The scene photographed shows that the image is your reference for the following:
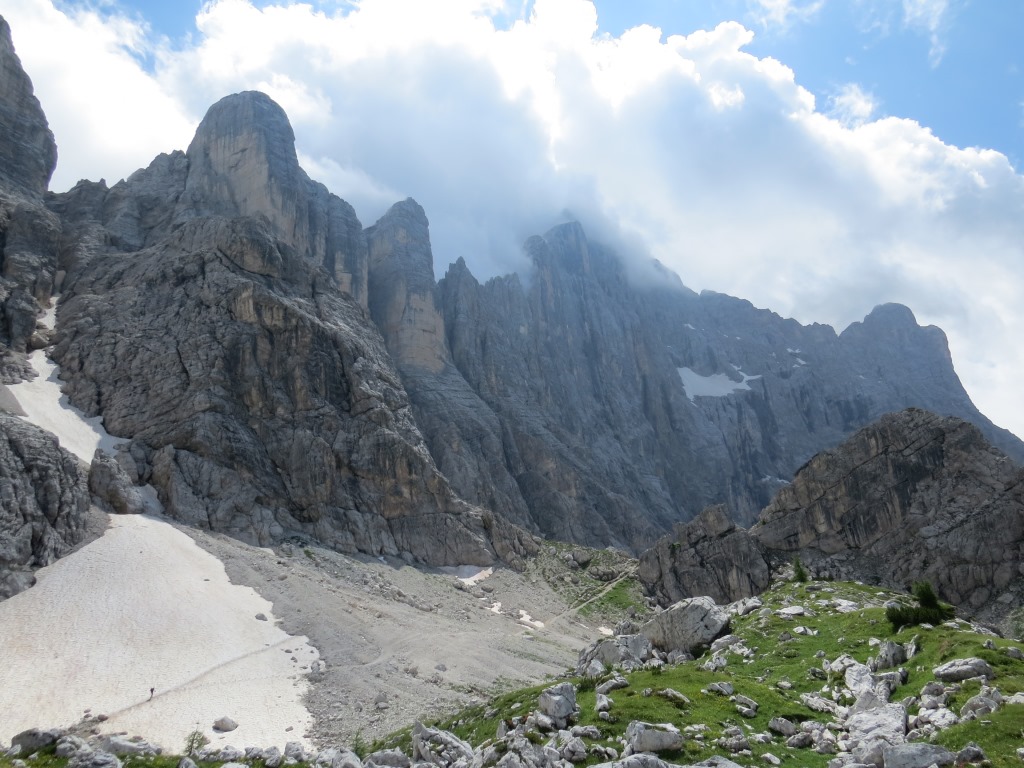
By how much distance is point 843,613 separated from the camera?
4272cm

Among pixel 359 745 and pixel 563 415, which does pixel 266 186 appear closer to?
pixel 563 415

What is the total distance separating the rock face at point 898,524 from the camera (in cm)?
7012

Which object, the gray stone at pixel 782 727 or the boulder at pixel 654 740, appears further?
the gray stone at pixel 782 727

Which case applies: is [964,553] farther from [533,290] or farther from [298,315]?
[533,290]

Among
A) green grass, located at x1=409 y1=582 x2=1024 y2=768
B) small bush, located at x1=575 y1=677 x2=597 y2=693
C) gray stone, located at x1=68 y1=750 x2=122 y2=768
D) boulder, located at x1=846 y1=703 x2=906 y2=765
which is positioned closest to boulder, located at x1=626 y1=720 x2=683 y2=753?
green grass, located at x1=409 y1=582 x2=1024 y2=768

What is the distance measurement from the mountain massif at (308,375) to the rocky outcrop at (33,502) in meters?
0.34

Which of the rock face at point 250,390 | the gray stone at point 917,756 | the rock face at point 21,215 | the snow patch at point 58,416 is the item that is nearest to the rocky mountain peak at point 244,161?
the rock face at point 250,390

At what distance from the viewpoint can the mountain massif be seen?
295 ft

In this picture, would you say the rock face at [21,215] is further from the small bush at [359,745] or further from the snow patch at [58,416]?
the small bush at [359,745]

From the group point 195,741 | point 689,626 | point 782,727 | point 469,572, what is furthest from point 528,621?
point 782,727

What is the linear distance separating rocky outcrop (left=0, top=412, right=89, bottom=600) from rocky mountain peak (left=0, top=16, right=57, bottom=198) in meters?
64.9

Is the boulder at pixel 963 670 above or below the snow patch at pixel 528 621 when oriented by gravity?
above

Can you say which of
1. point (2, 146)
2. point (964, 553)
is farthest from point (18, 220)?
point (964, 553)

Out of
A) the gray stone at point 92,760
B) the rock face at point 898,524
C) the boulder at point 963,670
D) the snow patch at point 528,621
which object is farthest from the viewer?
the snow patch at point 528,621
